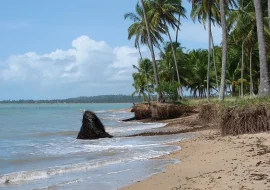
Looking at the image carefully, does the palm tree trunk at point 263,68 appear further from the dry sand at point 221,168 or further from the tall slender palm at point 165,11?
the tall slender palm at point 165,11

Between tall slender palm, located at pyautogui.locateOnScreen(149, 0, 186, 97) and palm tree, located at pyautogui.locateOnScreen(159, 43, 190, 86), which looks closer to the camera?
tall slender palm, located at pyautogui.locateOnScreen(149, 0, 186, 97)

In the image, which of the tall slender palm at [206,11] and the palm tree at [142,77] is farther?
the palm tree at [142,77]

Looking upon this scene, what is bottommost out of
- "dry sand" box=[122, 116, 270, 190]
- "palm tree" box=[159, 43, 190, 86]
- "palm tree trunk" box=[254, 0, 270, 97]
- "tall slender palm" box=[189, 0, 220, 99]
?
"dry sand" box=[122, 116, 270, 190]

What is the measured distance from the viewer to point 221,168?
348 inches

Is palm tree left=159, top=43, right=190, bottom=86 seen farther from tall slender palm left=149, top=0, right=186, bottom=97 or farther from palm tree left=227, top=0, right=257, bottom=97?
palm tree left=227, top=0, right=257, bottom=97

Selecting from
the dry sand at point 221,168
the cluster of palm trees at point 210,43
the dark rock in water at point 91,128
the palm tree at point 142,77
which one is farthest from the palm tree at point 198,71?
the dry sand at point 221,168

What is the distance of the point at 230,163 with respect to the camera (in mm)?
9250

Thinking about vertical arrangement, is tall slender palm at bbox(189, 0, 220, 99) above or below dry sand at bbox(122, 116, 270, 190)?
above

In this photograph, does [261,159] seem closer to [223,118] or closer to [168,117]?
[223,118]

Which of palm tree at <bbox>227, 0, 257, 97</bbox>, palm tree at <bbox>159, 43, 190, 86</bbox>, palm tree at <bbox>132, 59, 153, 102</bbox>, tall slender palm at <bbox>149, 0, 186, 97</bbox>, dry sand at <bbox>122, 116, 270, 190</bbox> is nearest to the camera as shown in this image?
dry sand at <bbox>122, 116, 270, 190</bbox>

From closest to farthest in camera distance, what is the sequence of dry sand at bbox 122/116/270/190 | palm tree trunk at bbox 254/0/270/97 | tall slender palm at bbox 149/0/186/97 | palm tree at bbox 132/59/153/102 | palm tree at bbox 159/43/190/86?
dry sand at bbox 122/116/270/190 < palm tree trunk at bbox 254/0/270/97 < tall slender palm at bbox 149/0/186/97 < palm tree at bbox 159/43/190/86 < palm tree at bbox 132/59/153/102

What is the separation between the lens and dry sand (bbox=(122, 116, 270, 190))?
7277 mm

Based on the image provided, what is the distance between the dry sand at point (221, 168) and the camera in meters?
7.28

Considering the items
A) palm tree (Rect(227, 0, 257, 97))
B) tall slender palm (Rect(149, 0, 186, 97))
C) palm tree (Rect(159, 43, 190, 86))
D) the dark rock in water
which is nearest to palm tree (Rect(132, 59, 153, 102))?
palm tree (Rect(159, 43, 190, 86))
